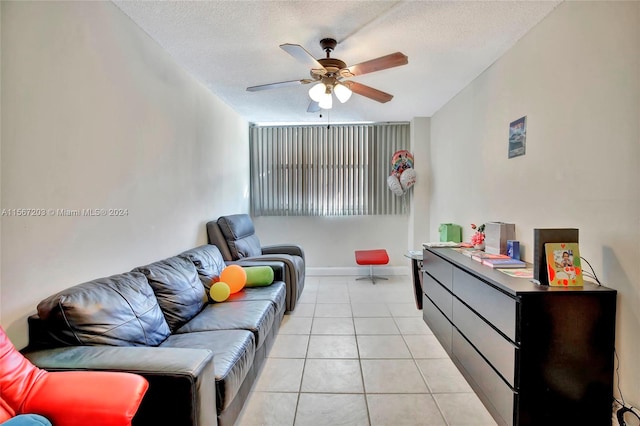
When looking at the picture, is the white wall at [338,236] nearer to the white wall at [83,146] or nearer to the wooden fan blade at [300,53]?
the white wall at [83,146]

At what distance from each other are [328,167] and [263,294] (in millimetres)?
2965

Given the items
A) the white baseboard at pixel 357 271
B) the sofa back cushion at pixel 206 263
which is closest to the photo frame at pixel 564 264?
the sofa back cushion at pixel 206 263

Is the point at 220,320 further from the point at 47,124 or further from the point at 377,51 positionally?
the point at 377,51

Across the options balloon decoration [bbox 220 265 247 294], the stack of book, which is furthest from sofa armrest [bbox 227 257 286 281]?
the stack of book

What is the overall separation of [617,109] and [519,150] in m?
0.85

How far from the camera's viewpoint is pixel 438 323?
2.81 metres

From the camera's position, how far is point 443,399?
2031 millimetres

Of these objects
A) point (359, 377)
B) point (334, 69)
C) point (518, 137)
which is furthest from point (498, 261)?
point (334, 69)

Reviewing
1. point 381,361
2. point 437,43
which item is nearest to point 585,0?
point 437,43

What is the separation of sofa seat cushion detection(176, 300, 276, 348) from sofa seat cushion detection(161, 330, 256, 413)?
0.27 ft

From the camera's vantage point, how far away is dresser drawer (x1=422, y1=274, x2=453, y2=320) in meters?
2.55

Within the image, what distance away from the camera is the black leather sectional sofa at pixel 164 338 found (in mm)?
1259

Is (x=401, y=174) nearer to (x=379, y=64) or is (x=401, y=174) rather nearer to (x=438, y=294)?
(x=438, y=294)

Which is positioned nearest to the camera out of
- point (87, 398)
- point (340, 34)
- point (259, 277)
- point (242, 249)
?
point (87, 398)
